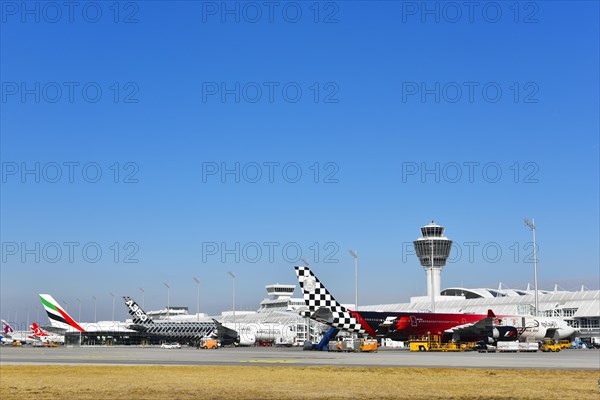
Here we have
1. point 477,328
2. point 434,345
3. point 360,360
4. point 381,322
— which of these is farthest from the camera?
point 477,328

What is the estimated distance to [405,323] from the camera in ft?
294

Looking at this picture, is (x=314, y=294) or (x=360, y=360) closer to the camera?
(x=360, y=360)

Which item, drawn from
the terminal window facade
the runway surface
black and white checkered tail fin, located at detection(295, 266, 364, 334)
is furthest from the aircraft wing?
the terminal window facade

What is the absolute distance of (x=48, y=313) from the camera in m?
146

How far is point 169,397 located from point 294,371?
1540cm

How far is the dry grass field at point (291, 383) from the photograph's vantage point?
28.6 metres

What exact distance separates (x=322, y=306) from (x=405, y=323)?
11053 mm

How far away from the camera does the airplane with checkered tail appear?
86.8 metres

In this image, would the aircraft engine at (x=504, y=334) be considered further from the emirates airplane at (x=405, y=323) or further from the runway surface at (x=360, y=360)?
the runway surface at (x=360, y=360)

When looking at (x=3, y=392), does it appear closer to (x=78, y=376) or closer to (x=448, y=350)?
(x=78, y=376)

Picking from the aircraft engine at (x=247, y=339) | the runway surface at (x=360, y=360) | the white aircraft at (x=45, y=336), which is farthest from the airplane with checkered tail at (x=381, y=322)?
the white aircraft at (x=45, y=336)

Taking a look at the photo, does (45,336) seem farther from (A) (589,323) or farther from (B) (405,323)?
(A) (589,323)

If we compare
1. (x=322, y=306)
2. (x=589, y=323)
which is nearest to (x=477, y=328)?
(x=322, y=306)

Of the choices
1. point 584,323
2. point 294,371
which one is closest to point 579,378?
point 294,371
